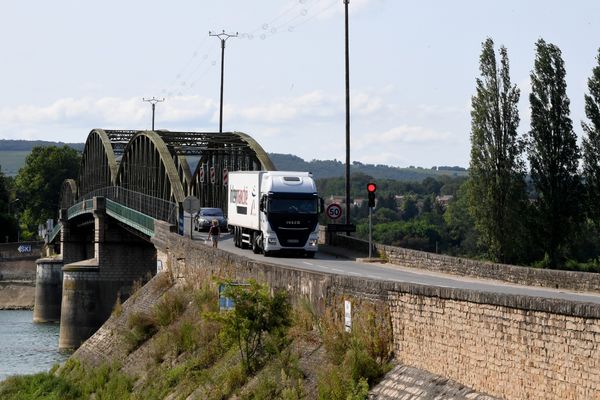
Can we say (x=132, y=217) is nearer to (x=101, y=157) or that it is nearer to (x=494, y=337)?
(x=101, y=157)

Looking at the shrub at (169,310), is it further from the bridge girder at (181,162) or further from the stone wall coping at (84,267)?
the stone wall coping at (84,267)

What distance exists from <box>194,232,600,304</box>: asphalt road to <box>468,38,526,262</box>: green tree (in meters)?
10.4

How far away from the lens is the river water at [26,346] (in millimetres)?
62531

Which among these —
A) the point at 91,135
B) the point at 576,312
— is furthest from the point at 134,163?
the point at 576,312

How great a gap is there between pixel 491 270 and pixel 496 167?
24.9m

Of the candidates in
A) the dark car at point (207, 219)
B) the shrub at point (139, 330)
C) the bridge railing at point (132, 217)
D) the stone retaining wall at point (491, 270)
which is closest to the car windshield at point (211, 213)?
the dark car at point (207, 219)

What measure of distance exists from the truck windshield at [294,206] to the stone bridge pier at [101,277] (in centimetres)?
3042

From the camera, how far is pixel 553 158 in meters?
55.9

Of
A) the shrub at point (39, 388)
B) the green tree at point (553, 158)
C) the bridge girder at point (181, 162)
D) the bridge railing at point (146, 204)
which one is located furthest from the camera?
the bridge girder at point (181, 162)

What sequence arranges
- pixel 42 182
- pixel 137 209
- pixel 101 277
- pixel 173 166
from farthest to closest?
pixel 42 182, pixel 101 277, pixel 137 209, pixel 173 166

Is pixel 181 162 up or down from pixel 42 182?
up

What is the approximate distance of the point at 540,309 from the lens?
16531 mm

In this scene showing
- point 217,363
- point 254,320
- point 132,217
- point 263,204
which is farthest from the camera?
point 132,217

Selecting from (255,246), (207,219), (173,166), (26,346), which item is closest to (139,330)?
(255,246)
